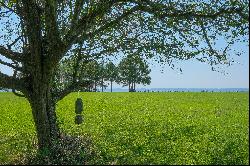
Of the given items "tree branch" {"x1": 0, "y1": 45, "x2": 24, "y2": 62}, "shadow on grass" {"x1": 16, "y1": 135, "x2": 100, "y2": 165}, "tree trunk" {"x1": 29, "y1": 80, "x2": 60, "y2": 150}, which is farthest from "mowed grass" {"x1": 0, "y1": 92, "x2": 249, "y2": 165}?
"tree branch" {"x1": 0, "y1": 45, "x2": 24, "y2": 62}

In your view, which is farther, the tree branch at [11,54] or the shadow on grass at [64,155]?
the tree branch at [11,54]

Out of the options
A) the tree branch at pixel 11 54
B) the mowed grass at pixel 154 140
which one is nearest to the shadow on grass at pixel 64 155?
the mowed grass at pixel 154 140

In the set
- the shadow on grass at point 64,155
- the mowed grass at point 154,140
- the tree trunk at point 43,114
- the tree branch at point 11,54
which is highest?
the tree branch at point 11,54

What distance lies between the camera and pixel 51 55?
13.8 m

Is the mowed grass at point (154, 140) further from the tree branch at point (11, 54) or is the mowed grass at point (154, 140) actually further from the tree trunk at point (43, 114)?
the tree branch at point (11, 54)

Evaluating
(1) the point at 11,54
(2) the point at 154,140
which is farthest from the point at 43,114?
(2) the point at 154,140

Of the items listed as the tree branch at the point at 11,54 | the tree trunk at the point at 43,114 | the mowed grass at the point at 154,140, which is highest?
the tree branch at the point at 11,54

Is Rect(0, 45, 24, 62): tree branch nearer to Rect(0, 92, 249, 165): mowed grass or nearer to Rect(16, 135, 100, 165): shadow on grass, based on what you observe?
Rect(16, 135, 100, 165): shadow on grass

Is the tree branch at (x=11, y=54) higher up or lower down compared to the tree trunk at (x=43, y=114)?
higher up

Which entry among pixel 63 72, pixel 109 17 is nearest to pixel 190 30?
pixel 109 17

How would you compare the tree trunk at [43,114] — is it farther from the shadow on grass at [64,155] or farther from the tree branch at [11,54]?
the tree branch at [11,54]

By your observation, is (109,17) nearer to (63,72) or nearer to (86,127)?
(63,72)

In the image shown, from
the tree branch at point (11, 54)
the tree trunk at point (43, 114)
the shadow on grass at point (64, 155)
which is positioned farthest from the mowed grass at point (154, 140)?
the tree branch at point (11, 54)

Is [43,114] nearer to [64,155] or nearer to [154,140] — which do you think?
[64,155]
